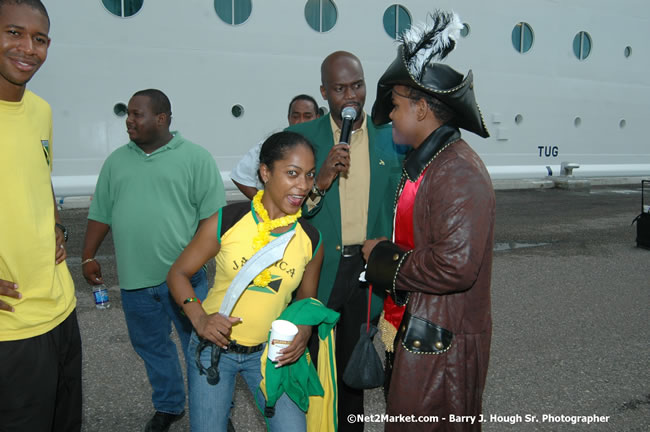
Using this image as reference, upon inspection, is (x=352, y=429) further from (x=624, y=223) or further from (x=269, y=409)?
(x=624, y=223)

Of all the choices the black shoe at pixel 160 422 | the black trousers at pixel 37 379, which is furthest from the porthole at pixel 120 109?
the black trousers at pixel 37 379

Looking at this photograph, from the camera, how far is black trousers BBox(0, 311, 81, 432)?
2.06 meters

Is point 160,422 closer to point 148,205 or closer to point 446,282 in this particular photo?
point 148,205

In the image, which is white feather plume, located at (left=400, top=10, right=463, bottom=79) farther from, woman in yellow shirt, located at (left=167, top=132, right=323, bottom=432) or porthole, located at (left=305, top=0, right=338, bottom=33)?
porthole, located at (left=305, top=0, right=338, bottom=33)

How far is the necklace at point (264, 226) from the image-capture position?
2.27 m

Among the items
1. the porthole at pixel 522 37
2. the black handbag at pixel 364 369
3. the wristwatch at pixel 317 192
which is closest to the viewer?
the black handbag at pixel 364 369

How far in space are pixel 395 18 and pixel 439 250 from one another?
39.3 feet

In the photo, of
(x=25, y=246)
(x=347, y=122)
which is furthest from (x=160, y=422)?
(x=347, y=122)

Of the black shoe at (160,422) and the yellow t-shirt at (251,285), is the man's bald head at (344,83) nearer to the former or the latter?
the yellow t-shirt at (251,285)

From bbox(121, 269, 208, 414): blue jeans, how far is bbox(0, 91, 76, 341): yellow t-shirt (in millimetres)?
974

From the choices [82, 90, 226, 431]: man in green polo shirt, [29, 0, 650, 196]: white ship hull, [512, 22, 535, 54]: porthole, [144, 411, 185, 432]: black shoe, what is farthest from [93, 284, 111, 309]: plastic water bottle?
[512, 22, 535, 54]: porthole

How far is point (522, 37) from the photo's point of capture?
14836 mm

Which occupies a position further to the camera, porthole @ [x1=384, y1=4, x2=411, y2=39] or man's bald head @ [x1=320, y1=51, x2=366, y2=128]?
porthole @ [x1=384, y1=4, x2=411, y2=39]

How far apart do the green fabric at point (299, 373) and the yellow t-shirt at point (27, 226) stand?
959 millimetres
